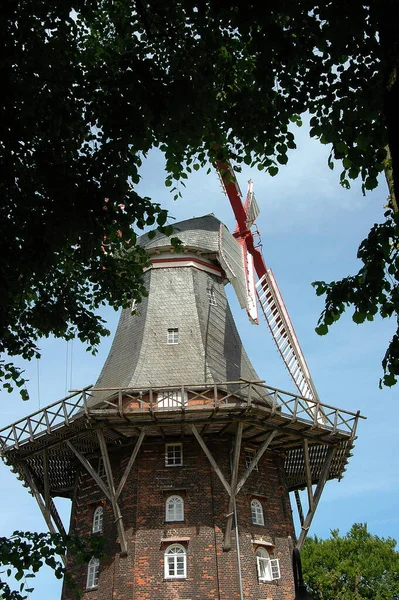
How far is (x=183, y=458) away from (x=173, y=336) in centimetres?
412

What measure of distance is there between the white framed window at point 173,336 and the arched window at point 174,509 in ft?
16.4

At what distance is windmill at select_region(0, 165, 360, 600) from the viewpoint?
17.2m

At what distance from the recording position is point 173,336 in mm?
21125

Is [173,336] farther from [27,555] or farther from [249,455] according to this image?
[27,555]

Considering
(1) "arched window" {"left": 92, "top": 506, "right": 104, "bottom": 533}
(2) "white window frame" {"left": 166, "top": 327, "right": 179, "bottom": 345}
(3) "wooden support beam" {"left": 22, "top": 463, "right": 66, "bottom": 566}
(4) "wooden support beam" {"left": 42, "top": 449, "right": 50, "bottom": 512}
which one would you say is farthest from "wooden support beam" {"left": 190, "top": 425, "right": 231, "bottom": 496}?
(3) "wooden support beam" {"left": 22, "top": 463, "right": 66, "bottom": 566}

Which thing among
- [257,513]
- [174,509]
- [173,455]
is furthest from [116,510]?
[257,513]

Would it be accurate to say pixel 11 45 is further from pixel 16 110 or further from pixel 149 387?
pixel 149 387

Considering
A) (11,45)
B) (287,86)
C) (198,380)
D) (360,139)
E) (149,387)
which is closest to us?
(360,139)

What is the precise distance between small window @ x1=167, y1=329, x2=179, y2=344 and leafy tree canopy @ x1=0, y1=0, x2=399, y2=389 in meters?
11.7

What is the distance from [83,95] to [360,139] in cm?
330

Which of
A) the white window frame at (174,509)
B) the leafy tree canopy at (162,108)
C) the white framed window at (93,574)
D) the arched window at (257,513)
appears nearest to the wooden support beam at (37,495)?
the white framed window at (93,574)

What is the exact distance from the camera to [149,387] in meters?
17.6

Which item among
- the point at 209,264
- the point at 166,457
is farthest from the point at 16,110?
the point at 209,264

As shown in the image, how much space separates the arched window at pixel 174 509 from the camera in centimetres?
1784
